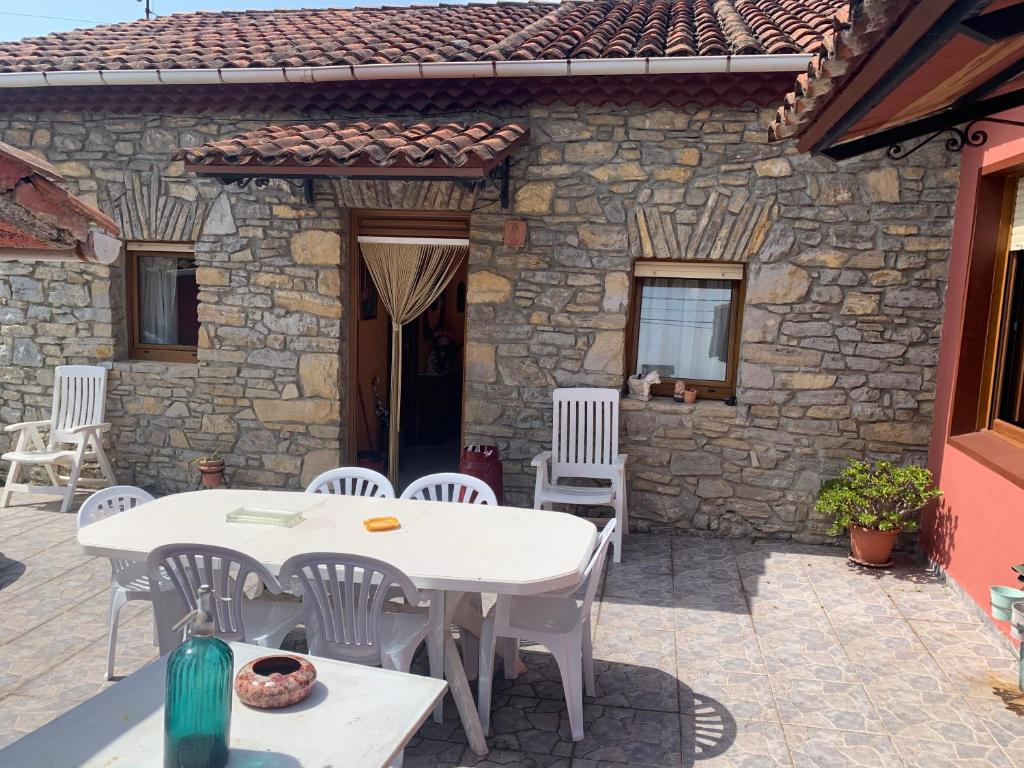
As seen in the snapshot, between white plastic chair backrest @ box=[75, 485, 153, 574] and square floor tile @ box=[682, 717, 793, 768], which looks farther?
white plastic chair backrest @ box=[75, 485, 153, 574]

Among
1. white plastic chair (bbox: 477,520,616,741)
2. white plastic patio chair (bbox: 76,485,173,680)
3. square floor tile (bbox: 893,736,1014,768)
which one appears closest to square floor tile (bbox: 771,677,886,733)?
square floor tile (bbox: 893,736,1014,768)

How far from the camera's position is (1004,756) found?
3217 millimetres

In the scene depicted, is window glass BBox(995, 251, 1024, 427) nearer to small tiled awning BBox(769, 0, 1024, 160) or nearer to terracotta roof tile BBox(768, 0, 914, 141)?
small tiled awning BBox(769, 0, 1024, 160)

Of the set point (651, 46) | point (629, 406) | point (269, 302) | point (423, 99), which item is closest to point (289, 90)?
point (423, 99)

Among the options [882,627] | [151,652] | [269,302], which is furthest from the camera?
[269,302]

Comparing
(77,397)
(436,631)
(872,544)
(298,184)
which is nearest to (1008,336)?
(872,544)

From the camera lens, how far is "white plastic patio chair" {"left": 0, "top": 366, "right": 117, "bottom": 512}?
6.33m

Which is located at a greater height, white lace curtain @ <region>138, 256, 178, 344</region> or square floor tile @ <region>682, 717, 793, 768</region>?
white lace curtain @ <region>138, 256, 178, 344</region>

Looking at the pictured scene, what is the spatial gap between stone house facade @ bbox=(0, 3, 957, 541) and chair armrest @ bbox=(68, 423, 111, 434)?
280mm

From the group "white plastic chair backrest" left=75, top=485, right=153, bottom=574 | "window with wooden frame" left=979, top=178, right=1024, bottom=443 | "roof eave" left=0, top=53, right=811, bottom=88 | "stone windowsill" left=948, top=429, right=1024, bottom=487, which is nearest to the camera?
→ "white plastic chair backrest" left=75, top=485, right=153, bottom=574

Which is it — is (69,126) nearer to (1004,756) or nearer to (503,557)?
(503,557)

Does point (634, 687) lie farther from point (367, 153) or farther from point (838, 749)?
point (367, 153)

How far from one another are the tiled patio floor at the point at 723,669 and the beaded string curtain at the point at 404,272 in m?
2.57

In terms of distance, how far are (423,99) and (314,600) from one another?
13.9ft
